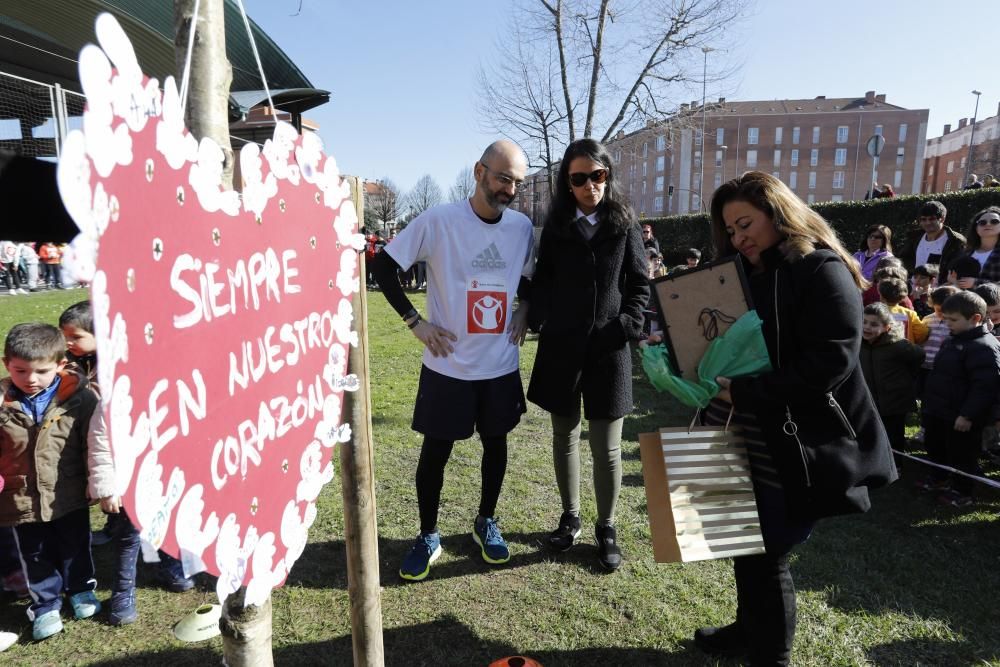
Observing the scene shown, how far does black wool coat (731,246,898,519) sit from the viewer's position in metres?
1.72

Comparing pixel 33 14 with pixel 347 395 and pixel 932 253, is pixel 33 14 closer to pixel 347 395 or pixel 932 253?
pixel 347 395

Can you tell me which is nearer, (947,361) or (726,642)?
(726,642)

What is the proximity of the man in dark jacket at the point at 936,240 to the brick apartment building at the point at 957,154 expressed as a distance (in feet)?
203

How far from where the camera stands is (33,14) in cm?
1238

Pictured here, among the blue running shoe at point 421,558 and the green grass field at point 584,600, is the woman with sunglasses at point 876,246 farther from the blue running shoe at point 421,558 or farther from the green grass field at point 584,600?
the blue running shoe at point 421,558

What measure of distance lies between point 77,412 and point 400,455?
2.23 meters

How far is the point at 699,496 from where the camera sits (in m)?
1.93

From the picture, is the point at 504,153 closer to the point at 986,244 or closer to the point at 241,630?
the point at 241,630

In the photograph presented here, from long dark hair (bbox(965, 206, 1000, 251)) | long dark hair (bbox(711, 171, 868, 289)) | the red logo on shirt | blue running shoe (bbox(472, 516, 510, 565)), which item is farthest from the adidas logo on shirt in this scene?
long dark hair (bbox(965, 206, 1000, 251))

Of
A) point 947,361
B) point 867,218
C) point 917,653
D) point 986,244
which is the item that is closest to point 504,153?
point 917,653

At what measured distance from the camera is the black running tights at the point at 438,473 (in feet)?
9.15

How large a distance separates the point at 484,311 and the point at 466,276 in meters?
0.18

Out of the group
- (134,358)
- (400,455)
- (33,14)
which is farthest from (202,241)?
(33,14)

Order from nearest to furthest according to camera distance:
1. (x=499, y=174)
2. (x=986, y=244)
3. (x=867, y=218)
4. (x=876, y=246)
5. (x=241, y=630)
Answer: (x=241, y=630), (x=499, y=174), (x=986, y=244), (x=876, y=246), (x=867, y=218)
